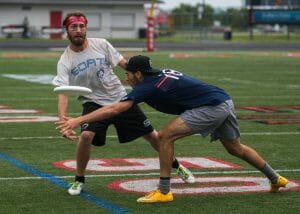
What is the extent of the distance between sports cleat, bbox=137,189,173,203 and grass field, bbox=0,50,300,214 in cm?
9

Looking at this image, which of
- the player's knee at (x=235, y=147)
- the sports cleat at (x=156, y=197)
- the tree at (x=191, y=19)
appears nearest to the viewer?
the sports cleat at (x=156, y=197)

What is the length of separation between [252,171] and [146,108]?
715 centimetres

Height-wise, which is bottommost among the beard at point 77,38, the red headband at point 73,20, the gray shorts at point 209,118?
the gray shorts at point 209,118

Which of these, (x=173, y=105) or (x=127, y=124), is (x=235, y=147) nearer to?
(x=173, y=105)

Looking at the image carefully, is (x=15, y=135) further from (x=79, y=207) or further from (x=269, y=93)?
(x=269, y=93)

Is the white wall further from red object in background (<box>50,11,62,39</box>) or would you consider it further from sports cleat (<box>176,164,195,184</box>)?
sports cleat (<box>176,164,195,184</box>)

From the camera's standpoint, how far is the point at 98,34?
67.9 meters

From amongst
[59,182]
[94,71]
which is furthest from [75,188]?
[94,71]

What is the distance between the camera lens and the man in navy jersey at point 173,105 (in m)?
7.98

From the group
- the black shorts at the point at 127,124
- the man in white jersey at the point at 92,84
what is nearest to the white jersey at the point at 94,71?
the man in white jersey at the point at 92,84

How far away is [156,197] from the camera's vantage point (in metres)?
8.12

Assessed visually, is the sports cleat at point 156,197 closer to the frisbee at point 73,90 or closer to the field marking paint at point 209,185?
the field marking paint at point 209,185

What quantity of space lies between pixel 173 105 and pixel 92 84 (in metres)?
1.08

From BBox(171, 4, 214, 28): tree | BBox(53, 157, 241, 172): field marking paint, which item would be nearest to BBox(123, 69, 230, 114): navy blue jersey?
BBox(53, 157, 241, 172): field marking paint
